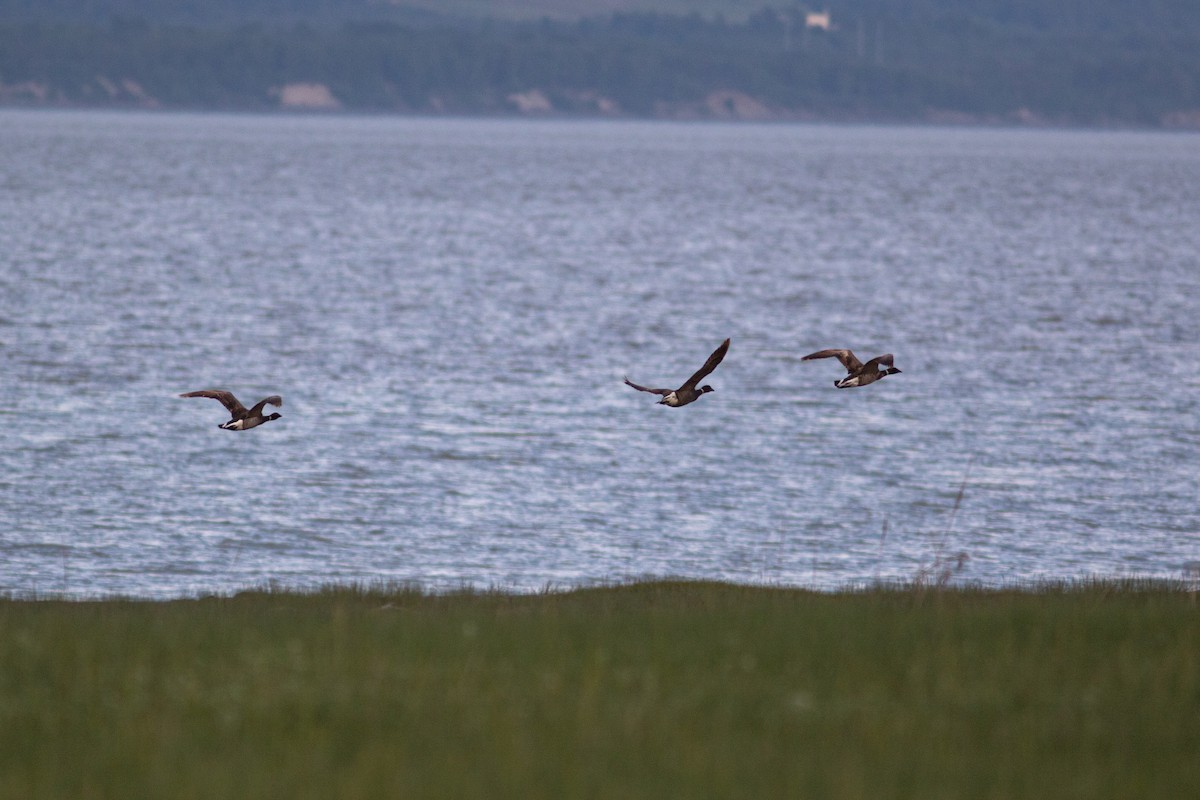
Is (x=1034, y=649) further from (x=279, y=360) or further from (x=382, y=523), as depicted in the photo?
(x=279, y=360)

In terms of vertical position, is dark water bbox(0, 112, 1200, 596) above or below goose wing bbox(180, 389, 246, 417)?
below

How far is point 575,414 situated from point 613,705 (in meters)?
26.6

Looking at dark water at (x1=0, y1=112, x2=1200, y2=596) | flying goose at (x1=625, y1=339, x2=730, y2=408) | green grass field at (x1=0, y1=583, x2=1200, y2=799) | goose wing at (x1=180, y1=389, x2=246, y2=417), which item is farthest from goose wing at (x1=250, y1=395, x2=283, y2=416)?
dark water at (x1=0, y1=112, x2=1200, y2=596)

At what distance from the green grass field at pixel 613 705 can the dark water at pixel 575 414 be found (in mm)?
9237

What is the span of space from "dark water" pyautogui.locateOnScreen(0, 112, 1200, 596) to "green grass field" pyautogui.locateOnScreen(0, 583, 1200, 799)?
9237 millimetres

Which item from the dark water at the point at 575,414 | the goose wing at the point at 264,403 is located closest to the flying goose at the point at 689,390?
the goose wing at the point at 264,403

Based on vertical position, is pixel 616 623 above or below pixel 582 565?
above

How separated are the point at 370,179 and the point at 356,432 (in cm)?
12291

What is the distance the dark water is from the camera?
26078 millimetres

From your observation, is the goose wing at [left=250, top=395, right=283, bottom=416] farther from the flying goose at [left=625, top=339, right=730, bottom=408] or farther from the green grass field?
the flying goose at [left=625, top=339, right=730, bottom=408]

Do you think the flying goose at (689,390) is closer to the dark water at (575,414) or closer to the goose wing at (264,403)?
the goose wing at (264,403)

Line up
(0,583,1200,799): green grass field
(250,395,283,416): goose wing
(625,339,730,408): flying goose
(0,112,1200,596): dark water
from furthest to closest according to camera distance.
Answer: (0,112,1200,596): dark water < (625,339,730,408): flying goose < (250,395,283,416): goose wing < (0,583,1200,799): green grass field

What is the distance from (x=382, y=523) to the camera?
27.6 meters

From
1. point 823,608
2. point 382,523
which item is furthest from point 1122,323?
point 823,608
